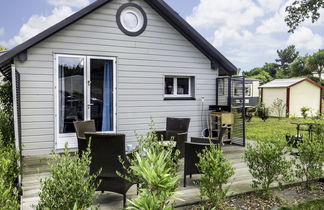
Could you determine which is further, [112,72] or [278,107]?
[278,107]

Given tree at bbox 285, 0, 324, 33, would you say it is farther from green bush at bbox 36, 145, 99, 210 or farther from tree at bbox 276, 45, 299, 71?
tree at bbox 276, 45, 299, 71

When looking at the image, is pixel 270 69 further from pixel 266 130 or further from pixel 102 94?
pixel 102 94

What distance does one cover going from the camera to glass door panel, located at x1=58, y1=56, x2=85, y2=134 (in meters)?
6.52

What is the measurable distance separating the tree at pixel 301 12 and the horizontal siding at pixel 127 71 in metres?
5.11

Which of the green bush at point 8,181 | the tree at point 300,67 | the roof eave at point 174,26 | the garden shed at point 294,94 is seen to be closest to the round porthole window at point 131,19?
the roof eave at point 174,26

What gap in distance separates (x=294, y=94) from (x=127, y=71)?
16478mm

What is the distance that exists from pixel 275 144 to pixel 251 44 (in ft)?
60.9

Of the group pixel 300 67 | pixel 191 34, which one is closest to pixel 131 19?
pixel 191 34

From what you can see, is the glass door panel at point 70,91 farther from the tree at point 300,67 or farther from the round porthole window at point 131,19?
the tree at point 300,67

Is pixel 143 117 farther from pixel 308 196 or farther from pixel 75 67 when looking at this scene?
pixel 308 196

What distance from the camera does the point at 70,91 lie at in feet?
21.7

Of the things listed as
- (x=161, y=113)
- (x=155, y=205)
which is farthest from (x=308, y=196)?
(x=161, y=113)

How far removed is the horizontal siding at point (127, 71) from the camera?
20.5 ft

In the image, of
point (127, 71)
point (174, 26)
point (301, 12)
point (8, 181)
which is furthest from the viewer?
point (301, 12)
